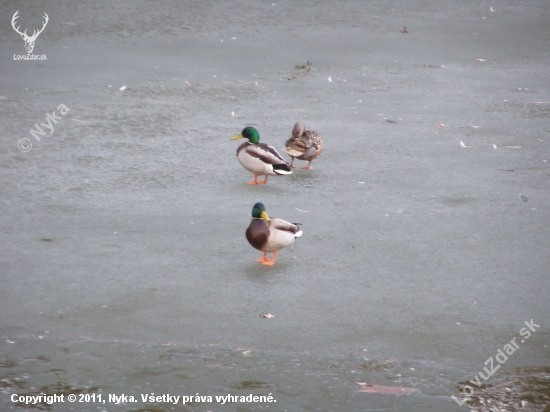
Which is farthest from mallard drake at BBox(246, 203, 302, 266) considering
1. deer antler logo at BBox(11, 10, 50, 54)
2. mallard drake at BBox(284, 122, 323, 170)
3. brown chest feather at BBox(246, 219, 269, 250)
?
deer antler logo at BBox(11, 10, 50, 54)

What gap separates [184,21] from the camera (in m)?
11.3

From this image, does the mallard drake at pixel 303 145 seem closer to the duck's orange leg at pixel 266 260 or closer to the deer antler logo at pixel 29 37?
the duck's orange leg at pixel 266 260

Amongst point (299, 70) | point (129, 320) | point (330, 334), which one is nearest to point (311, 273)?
point (330, 334)

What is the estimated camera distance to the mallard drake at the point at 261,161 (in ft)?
22.8

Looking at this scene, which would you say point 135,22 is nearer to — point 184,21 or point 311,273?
point 184,21

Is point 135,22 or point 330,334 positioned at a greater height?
point 135,22

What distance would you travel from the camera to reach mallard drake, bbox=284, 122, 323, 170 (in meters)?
7.25

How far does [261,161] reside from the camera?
22.8ft

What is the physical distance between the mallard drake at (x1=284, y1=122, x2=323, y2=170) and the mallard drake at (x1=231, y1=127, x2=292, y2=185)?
0.75ft

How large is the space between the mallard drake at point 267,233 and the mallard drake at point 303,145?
5.94ft

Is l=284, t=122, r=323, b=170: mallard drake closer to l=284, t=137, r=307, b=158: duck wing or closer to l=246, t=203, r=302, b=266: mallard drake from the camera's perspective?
l=284, t=137, r=307, b=158: duck wing

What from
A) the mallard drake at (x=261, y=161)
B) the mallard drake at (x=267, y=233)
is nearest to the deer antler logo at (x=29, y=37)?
the mallard drake at (x=261, y=161)

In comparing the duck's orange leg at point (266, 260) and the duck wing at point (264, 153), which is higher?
the duck wing at point (264, 153)

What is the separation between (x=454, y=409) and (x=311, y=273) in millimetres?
1689
